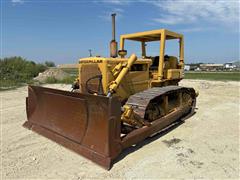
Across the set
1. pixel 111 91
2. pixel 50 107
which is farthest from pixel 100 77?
pixel 50 107

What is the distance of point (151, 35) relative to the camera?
6.32 metres

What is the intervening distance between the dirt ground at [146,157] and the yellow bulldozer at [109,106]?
193mm

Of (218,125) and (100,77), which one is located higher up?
(100,77)

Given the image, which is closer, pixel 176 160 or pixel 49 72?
pixel 176 160

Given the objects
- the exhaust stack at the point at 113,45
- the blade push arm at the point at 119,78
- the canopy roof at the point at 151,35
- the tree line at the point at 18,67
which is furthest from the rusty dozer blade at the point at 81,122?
the tree line at the point at 18,67

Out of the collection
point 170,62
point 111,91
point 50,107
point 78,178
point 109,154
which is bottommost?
point 78,178

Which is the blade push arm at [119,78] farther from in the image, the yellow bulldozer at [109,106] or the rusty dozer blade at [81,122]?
the rusty dozer blade at [81,122]

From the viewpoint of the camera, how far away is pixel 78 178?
333cm

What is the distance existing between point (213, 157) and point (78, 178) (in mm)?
2261

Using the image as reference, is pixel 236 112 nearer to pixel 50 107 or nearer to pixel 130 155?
pixel 130 155

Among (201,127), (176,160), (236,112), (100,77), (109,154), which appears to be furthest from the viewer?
(236,112)

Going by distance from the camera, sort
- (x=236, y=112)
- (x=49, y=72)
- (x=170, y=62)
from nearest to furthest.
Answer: (x=170, y=62), (x=236, y=112), (x=49, y=72)

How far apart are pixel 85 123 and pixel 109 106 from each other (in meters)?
0.69

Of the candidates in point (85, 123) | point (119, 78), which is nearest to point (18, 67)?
point (119, 78)
